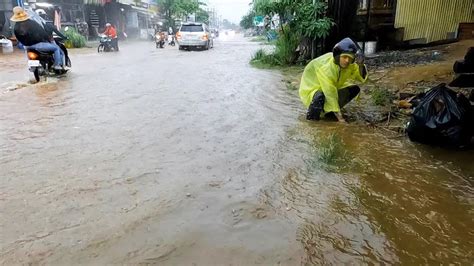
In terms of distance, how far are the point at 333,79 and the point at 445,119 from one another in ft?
4.52

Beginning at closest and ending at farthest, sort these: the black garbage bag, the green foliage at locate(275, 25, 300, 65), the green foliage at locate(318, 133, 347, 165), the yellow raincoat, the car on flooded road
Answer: the green foliage at locate(318, 133, 347, 165) → the black garbage bag → the yellow raincoat → the green foliage at locate(275, 25, 300, 65) → the car on flooded road

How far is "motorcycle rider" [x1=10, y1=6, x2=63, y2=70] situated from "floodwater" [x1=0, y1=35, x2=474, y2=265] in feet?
9.36

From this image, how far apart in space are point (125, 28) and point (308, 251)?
32.9 metres

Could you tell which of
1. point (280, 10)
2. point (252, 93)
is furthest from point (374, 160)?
point (280, 10)

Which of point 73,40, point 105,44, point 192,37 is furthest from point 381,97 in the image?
point 73,40

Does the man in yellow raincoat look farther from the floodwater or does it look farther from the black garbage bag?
the black garbage bag

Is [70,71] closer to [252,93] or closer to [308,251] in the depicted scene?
[252,93]

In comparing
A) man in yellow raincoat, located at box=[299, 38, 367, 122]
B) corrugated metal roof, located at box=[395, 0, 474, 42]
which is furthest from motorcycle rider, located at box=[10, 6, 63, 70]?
corrugated metal roof, located at box=[395, 0, 474, 42]

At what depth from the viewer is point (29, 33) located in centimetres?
740

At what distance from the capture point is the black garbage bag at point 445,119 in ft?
11.5

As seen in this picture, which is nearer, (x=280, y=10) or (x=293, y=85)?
(x=293, y=85)

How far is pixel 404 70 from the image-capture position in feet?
24.7

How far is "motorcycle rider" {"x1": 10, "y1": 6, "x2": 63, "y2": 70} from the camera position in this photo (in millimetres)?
7270

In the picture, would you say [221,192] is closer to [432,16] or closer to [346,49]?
[346,49]
